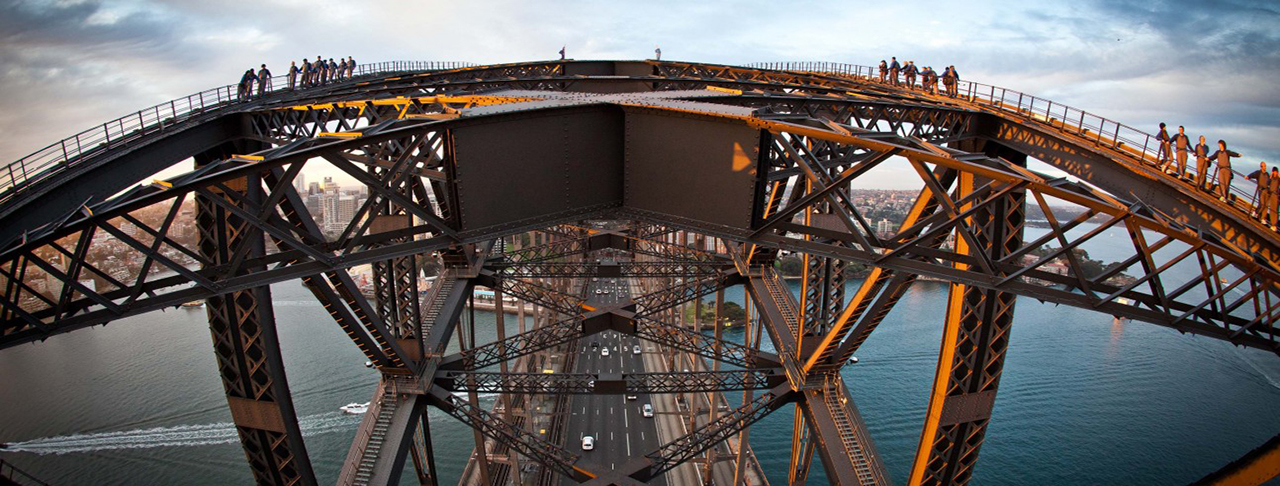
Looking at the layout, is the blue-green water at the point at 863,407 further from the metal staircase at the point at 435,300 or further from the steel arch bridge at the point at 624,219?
the steel arch bridge at the point at 624,219

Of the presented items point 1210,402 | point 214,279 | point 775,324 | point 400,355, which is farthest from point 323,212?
point 1210,402

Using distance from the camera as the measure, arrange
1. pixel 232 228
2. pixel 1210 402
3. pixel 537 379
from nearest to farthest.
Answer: pixel 232 228, pixel 537 379, pixel 1210 402

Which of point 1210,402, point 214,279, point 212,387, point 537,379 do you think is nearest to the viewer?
point 214,279

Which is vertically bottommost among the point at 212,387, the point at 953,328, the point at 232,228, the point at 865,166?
the point at 212,387

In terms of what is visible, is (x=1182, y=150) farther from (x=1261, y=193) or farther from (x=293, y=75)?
(x=293, y=75)

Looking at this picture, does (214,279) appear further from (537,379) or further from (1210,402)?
(1210,402)

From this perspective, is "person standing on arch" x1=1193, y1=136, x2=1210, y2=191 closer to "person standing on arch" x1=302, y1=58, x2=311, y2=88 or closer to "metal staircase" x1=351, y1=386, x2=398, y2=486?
"metal staircase" x1=351, y1=386, x2=398, y2=486

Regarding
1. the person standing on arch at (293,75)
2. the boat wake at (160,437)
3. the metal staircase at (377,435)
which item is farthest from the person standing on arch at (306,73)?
the boat wake at (160,437)
